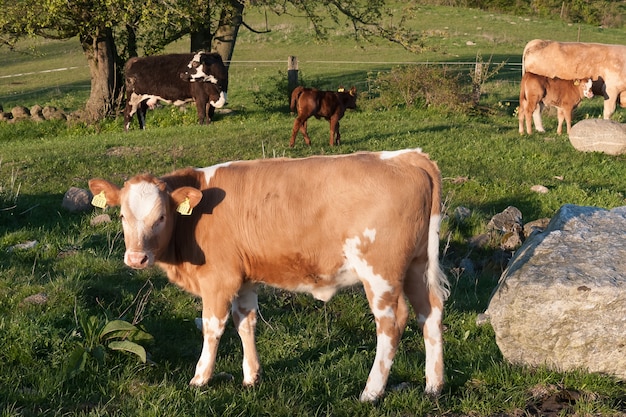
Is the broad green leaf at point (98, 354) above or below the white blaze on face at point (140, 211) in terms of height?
below

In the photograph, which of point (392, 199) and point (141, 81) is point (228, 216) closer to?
point (392, 199)

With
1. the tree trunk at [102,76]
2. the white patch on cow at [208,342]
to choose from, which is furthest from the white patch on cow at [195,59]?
the white patch on cow at [208,342]

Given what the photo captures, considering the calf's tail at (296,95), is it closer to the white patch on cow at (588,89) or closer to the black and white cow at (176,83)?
the black and white cow at (176,83)

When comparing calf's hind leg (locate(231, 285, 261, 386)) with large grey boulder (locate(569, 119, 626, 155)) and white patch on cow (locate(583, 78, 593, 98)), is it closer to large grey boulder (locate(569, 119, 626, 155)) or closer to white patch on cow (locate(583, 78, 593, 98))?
large grey boulder (locate(569, 119, 626, 155))

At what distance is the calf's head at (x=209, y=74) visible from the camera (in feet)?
71.8

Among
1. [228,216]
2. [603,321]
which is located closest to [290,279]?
[228,216]

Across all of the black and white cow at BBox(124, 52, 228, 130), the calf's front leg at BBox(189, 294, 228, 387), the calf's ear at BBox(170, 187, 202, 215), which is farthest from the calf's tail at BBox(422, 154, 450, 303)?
the black and white cow at BBox(124, 52, 228, 130)

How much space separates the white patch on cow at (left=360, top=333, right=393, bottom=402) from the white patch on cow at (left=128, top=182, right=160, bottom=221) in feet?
6.97

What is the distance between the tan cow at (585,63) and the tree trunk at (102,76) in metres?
13.9

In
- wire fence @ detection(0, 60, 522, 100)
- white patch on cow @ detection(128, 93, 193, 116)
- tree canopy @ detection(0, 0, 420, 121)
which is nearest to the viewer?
tree canopy @ detection(0, 0, 420, 121)

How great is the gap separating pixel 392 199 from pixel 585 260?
79.7 inches

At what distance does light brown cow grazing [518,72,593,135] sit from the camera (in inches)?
779

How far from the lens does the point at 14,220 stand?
1052cm

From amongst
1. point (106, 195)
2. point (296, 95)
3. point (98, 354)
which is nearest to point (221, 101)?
point (296, 95)
